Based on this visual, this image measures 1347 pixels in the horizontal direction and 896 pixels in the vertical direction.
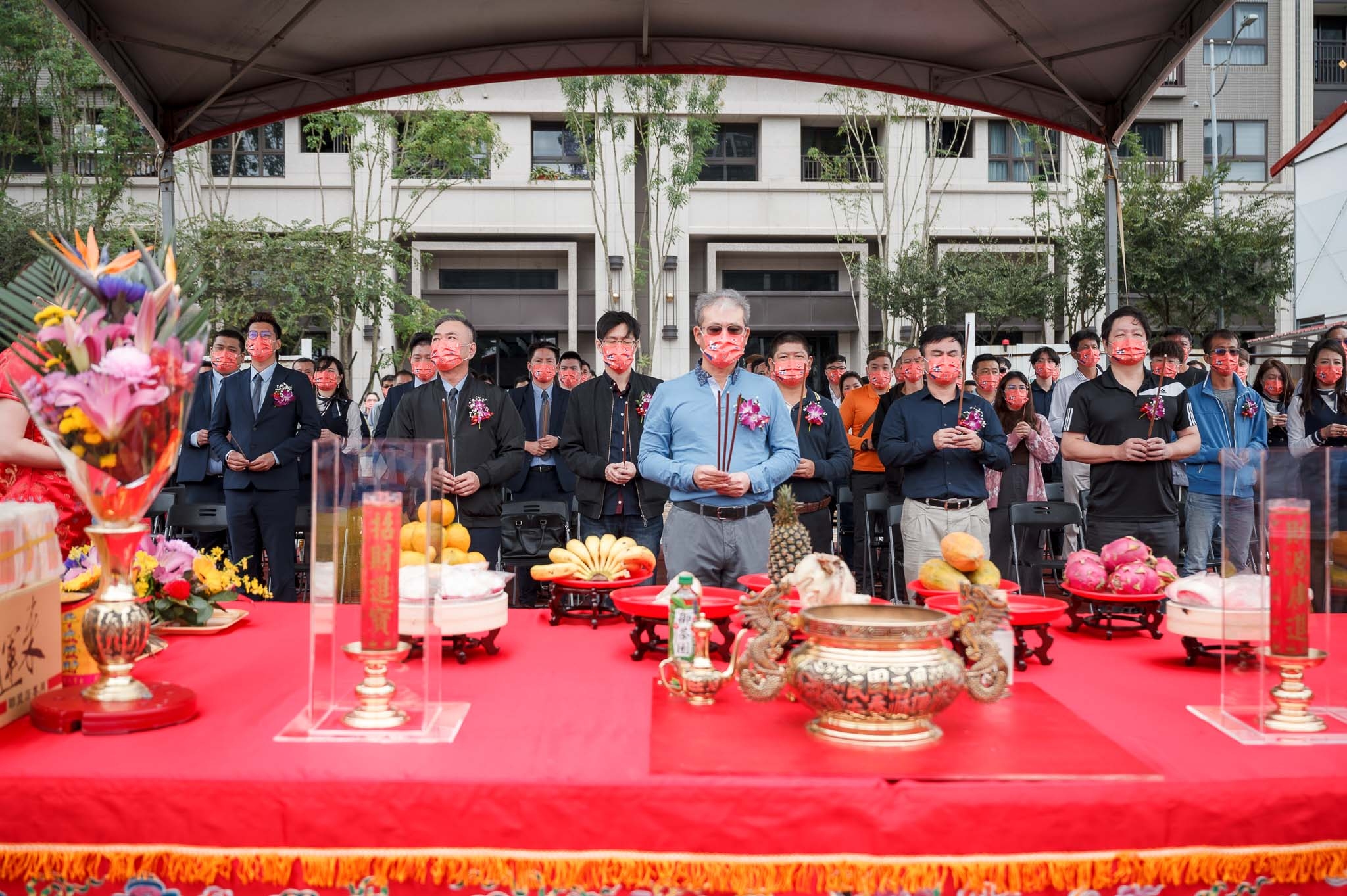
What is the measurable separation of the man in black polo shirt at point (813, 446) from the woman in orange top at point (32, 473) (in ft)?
10.1

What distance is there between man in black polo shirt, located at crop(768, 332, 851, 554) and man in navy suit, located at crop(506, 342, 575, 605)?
5.36 feet

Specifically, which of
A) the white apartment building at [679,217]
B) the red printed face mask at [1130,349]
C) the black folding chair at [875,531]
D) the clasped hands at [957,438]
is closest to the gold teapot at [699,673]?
the clasped hands at [957,438]

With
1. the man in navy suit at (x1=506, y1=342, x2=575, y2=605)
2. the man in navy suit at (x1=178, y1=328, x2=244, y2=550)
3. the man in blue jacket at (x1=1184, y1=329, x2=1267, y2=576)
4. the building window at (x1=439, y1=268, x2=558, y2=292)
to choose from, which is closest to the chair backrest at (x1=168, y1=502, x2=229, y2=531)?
the man in navy suit at (x1=178, y1=328, x2=244, y2=550)

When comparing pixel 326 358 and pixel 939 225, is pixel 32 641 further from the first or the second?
pixel 939 225

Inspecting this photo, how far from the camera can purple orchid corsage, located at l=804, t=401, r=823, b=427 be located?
17.3ft

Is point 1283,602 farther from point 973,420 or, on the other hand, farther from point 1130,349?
point 973,420

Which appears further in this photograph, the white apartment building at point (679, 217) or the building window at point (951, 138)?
the white apartment building at point (679, 217)

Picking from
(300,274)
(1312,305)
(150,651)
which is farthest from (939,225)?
(150,651)

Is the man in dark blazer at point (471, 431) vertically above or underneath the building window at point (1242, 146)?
underneath

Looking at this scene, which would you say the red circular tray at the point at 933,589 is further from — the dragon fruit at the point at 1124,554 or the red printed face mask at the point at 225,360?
the red printed face mask at the point at 225,360

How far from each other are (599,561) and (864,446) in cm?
451

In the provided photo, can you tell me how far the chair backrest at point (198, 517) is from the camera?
4.70 m

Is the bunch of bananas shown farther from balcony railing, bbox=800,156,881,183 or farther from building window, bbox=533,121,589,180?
building window, bbox=533,121,589,180

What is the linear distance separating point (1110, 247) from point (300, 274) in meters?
8.58
